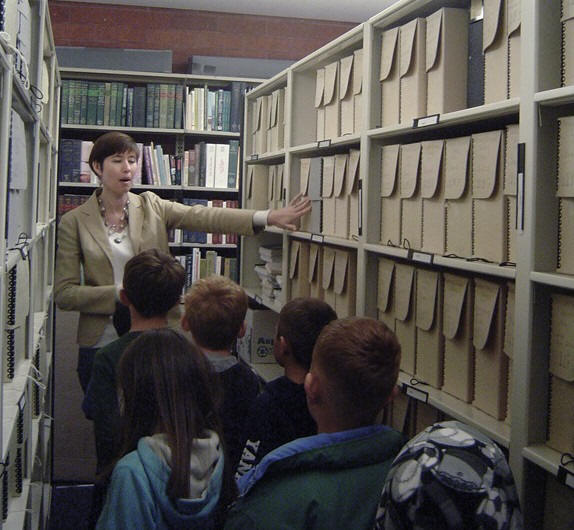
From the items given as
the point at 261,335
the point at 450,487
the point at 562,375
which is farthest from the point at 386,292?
the point at 261,335

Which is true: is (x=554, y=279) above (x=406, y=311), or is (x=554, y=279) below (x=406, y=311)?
above

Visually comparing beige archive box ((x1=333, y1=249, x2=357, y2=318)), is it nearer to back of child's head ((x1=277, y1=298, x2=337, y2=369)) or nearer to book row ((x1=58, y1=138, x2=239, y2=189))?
back of child's head ((x1=277, y1=298, x2=337, y2=369))

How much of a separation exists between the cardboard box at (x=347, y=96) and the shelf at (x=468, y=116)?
27 cm

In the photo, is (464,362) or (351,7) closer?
(464,362)

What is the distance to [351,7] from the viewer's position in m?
5.11

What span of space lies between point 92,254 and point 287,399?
4.50 feet

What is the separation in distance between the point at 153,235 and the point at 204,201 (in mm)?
1963

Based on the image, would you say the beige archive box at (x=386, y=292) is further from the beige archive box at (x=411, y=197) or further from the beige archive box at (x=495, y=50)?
the beige archive box at (x=495, y=50)

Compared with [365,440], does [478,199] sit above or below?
above

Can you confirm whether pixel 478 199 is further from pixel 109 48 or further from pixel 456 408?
pixel 109 48

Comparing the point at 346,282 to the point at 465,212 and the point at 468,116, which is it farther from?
the point at 468,116

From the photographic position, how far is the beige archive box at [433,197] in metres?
1.90

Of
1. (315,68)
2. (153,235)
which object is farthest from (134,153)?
(315,68)

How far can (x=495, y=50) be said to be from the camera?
1.70 m
